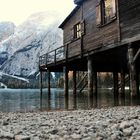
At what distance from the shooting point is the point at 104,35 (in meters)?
17.5

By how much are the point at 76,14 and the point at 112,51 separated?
6006 mm

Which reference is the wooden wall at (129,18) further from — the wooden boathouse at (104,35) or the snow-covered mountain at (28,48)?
the snow-covered mountain at (28,48)

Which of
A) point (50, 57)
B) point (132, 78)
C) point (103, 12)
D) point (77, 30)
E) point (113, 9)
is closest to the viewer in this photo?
point (132, 78)

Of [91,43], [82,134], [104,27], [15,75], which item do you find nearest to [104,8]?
[104,27]

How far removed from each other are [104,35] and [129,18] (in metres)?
2.80

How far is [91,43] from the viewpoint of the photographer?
19250 mm

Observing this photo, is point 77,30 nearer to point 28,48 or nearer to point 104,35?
point 104,35

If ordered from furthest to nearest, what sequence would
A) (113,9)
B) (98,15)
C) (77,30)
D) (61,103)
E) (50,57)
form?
(50,57) < (77,30) < (61,103) < (98,15) < (113,9)

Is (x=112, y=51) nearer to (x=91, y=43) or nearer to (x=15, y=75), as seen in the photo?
(x=91, y=43)

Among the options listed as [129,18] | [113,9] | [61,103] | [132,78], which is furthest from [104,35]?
[61,103]

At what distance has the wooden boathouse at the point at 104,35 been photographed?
14.6 m

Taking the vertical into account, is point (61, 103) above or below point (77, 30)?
below

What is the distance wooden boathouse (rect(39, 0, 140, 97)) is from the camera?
47.8 feet

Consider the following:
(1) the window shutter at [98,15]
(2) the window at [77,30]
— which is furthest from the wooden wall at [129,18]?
(2) the window at [77,30]
